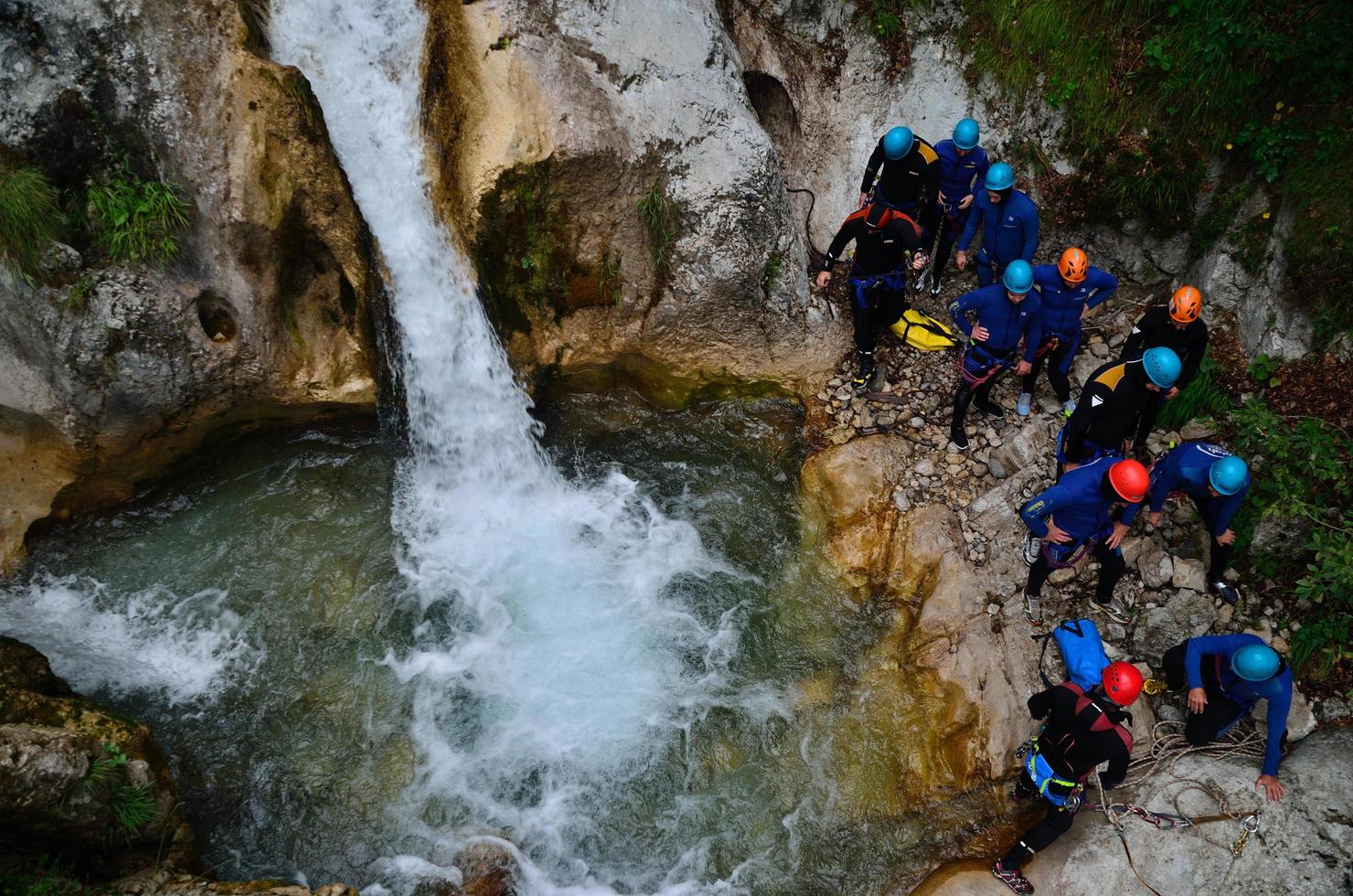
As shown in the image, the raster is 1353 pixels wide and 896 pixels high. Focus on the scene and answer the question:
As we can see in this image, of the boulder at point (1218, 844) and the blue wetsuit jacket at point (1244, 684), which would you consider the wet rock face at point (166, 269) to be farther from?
the blue wetsuit jacket at point (1244, 684)

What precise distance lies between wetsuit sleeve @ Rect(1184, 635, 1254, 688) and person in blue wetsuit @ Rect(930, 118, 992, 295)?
418cm

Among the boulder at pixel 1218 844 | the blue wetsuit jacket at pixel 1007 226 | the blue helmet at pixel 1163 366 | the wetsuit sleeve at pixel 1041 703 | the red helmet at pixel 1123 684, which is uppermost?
the blue wetsuit jacket at pixel 1007 226

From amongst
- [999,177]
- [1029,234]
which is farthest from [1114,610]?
[999,177]

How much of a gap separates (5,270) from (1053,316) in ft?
28.1

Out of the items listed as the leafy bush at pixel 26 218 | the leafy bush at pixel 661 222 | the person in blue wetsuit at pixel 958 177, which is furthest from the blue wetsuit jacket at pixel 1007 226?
the leafy bush at pixel 26 218

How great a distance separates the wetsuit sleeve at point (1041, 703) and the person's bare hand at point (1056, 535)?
1.20 meters

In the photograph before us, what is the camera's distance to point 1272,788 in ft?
17.3

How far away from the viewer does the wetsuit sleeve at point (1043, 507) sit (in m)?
5.66

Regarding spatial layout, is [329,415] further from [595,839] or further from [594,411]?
[595,839]

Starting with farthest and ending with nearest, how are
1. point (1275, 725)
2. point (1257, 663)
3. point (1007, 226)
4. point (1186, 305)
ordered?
point (1007, 226), point (1186, 305), point (1275, 725), point (1257, 663)

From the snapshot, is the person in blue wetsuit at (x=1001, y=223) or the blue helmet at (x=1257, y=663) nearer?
the blue helmet at (x=1257, y=663)

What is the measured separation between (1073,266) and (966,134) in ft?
5.51

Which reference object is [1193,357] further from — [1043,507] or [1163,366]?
[1043,507]

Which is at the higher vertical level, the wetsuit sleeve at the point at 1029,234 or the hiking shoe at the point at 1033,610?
the wetsuit sleeve at the point at 1029,234
